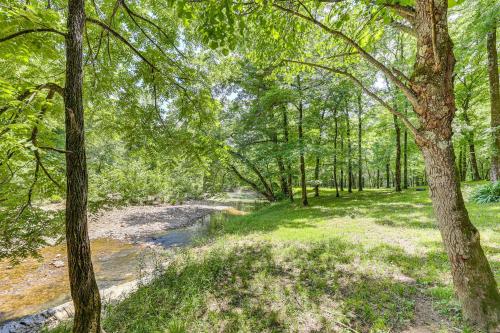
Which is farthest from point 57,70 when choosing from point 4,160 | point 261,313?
point 261,313

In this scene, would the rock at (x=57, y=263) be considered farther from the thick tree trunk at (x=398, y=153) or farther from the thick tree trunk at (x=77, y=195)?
the thick tree trunk at (x=398, y=153)

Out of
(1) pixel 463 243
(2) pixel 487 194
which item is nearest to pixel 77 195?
(1) pixel 463 243

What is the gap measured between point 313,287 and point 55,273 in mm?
8278

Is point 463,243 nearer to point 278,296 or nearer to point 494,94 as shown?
point 278,296

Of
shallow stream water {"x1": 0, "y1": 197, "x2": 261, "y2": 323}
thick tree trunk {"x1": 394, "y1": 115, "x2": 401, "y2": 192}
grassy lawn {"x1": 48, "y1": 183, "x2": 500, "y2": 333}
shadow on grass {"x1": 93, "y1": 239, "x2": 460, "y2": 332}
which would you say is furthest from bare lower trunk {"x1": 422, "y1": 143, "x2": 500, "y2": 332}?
thick tree trunk {"x1": 394, "y1": 115, "x2": 401, "y2": 192}

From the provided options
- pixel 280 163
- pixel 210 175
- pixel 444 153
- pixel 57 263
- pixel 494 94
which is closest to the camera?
pixel 444 153

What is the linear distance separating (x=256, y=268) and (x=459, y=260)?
3990 mm

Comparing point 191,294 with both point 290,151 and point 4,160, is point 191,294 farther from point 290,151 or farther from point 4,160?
point 290,151

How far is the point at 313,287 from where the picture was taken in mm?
4332

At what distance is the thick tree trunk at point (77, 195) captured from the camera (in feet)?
8.72

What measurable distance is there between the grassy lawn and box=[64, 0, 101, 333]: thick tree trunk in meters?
1.38

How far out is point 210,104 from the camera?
5.24m

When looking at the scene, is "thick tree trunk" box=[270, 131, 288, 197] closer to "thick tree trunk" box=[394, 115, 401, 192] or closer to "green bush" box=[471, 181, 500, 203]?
"thick tree trunk" box=[394, 115, 401, 192]

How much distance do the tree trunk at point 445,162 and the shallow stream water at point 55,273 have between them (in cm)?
645
